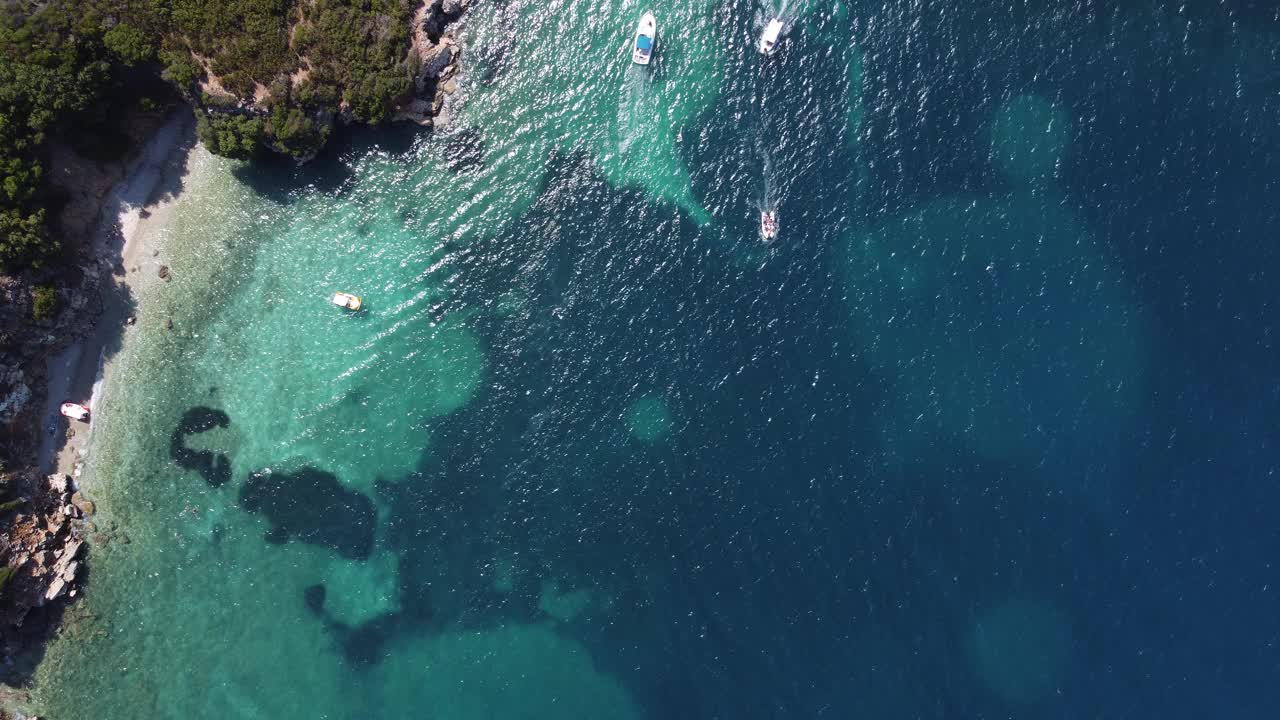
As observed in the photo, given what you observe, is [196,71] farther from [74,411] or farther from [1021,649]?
[1021,649]

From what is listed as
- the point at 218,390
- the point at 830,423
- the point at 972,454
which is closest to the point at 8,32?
the point at 218,390

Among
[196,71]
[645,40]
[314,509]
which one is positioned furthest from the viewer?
[645,40]

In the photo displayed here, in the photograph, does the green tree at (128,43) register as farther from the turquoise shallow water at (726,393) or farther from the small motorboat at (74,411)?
the small motorboat at (74,411)

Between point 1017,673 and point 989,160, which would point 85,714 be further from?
point 989,160

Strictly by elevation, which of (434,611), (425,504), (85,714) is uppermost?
(425,504)

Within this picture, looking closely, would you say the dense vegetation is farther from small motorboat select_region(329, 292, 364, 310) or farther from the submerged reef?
the submerged reef

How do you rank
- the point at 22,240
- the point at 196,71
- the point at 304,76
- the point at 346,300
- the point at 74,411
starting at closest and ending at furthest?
the point at 22,240, the point at 196,71, the point at 304,76, the point at 74,411, the point at 346,300

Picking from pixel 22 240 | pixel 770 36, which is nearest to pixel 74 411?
pixel 22 240
